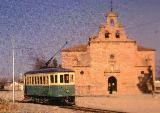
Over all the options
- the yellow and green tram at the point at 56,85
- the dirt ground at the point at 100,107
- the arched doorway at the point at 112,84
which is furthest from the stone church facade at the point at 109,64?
Result: the yellow and green tram at the point at 56,85

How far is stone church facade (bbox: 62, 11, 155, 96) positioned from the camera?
200ft

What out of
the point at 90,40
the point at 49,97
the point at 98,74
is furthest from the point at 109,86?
the point at 49,97

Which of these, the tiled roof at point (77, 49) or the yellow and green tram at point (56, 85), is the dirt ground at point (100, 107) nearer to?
the yellow and green tram at point (56, 85)

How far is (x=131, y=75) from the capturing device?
61500mm

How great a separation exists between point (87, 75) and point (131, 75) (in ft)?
19.6

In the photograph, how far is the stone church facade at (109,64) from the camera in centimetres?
6094

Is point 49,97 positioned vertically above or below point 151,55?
below

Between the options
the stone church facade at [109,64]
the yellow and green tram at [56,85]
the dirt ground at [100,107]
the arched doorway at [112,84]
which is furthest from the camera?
the arched doorway at [112,84]

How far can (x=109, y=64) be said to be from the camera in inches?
2421

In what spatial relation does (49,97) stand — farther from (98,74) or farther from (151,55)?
(151,55)

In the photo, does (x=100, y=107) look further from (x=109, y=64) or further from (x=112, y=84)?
(x=112, y=84)

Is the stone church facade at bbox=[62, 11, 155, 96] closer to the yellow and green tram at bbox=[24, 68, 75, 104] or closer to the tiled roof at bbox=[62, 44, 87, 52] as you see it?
the tiled roof at bbox=[62, 44, 87, 52]

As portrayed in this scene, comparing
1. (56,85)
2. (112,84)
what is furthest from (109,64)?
(56,85)

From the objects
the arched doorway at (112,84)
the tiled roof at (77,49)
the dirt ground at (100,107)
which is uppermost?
the tiled roof at (77,49)
